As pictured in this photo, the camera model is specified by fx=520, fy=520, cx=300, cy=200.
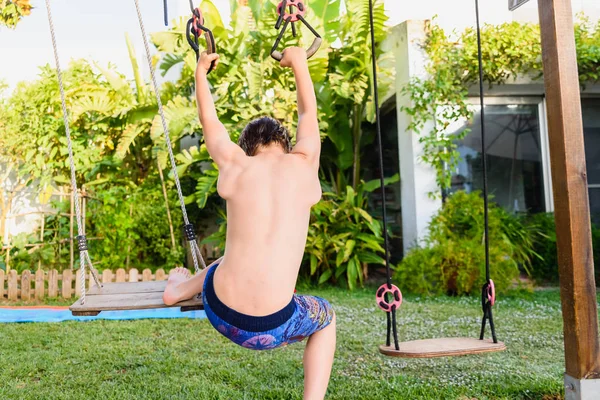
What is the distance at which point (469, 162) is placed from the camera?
8.34 m

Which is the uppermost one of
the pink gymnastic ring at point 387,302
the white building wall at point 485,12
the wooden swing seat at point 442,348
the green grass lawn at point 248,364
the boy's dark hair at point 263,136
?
the white building wall at point 485,12

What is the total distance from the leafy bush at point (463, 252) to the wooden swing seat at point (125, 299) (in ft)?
15.1

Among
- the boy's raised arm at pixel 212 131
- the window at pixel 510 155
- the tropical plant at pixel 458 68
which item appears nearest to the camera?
the boy's raised arm at pixel 212 131

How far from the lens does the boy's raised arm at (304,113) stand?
221 centimetres

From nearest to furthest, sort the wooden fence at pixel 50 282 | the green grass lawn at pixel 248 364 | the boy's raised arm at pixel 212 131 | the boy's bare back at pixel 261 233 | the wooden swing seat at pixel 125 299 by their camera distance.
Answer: the boy's bare back at pixel 261 233 → the boy's raised arm at pixel 212 131 → the wooden swing seat at pixel 125 299 → the green grass lawn at pixel 248 364 → the wooden fence at pixel 50 282

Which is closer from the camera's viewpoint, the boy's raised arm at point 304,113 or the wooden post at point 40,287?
the boy's raised arm at point 304,113

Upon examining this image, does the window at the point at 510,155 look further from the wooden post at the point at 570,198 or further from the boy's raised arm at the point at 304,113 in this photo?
the boy's raised arm at the point at 304,113

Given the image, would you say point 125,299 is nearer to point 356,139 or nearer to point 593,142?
point 356,139

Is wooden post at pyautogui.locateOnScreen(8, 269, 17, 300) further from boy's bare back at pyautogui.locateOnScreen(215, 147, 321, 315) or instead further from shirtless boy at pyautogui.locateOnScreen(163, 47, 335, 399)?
boy's bare back at pyautogui.locateOnScreen(215, 147, 321, 315)

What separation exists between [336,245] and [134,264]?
3297 mm

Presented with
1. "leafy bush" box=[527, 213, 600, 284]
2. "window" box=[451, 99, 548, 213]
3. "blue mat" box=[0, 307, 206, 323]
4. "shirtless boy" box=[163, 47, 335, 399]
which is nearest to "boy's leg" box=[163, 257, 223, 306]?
"shirtless boy" box=[163, 47, 335, 399]

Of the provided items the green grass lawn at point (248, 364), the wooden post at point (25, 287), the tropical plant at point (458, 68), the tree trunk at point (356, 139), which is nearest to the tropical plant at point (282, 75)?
the tree trunk at point (356, 139)

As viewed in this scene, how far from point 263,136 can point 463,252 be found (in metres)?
5.01

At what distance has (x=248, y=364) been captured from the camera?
3.77 meters
